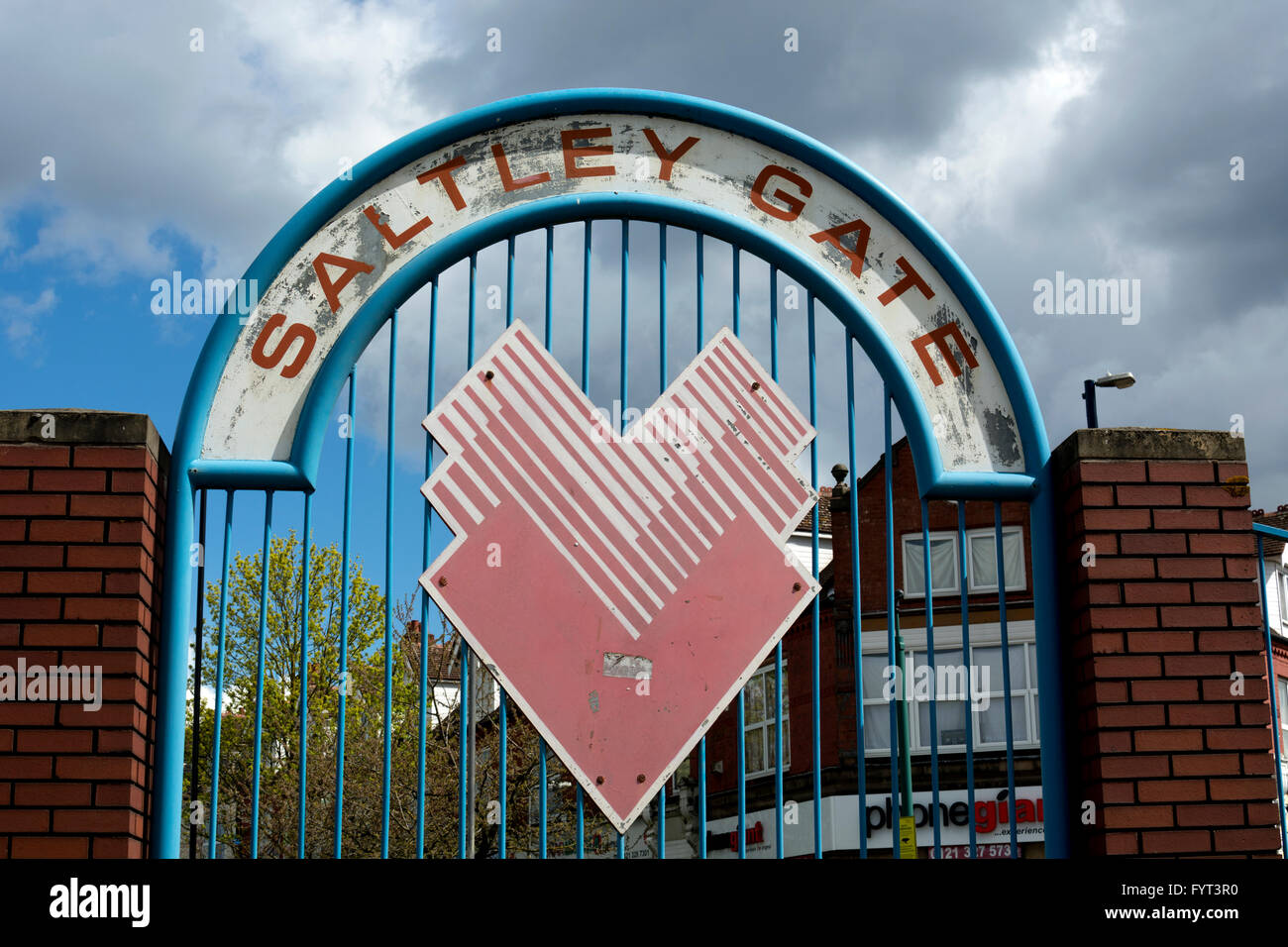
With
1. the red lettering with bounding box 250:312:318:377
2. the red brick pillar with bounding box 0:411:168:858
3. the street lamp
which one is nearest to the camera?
the red brick pillar with bounding box 0:411:168:858

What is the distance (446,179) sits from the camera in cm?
515

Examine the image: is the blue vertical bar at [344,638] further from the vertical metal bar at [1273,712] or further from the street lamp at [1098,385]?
the street lamp at [1098,385]

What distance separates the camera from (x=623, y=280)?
511cm

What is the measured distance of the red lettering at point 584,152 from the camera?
17.1 ft

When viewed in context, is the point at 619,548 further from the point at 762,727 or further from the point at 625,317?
the point at 762,727

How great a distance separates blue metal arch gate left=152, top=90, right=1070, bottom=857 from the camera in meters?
4.82

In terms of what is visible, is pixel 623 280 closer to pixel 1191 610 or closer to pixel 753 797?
pixel 1191 610

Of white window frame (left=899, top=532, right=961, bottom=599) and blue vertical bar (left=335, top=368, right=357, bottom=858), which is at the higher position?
white window frame (left=899, top=532, right=961, bottom=599)

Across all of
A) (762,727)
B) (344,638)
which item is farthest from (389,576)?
(762,727)

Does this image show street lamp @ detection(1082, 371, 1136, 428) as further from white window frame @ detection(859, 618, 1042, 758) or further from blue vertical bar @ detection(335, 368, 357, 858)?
blue vertical bar @ detection(335, 368, 357, 858)

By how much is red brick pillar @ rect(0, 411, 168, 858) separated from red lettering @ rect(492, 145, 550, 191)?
1.69 m

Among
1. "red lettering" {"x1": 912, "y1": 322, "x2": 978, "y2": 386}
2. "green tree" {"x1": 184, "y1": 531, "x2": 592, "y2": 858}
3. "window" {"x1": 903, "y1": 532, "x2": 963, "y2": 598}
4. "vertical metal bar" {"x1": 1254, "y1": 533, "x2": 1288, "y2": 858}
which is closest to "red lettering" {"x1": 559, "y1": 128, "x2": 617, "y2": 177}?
"red lettering" {"x1": 912, "y1": 322, "x2": 978, "y2": 386}

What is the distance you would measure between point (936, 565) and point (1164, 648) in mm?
20217

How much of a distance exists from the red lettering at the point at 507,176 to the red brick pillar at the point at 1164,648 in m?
2.36
